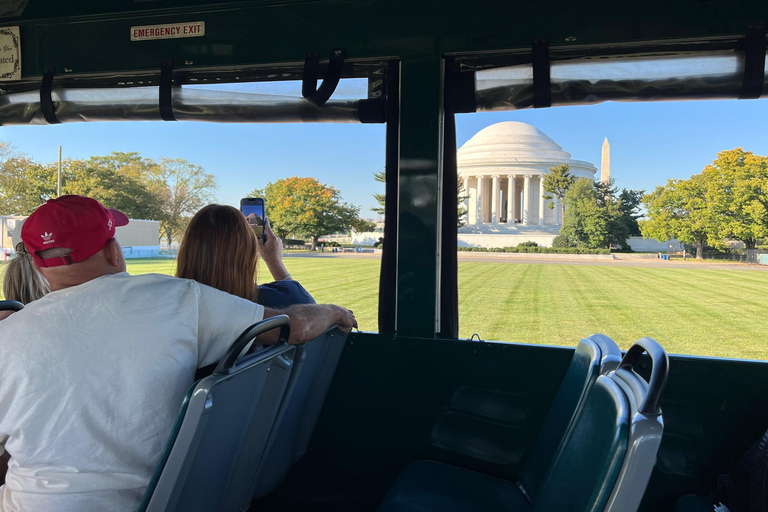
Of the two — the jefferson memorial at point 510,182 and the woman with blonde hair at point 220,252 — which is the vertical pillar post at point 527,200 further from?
the woman with blonde hair at point 220,252

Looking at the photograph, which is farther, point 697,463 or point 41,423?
point 697,463

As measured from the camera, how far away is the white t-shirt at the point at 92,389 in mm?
1130

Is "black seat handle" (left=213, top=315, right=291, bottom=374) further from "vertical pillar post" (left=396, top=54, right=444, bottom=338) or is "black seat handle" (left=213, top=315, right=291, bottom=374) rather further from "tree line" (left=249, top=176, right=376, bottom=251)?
"tree line" (left=249, top=176, right=376, bottom=251)

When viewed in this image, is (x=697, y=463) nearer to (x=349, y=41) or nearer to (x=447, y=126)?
(x=447, y=126)

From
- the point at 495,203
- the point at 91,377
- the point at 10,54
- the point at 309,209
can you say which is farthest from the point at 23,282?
the point at 495,203

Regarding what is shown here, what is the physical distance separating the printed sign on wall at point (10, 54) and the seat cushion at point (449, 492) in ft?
9.20

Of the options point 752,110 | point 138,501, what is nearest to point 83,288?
point 138,501

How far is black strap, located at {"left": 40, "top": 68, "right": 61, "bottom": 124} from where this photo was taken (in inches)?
110

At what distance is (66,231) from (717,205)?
10.2 ft

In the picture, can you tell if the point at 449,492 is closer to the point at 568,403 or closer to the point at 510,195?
the point at 568,403

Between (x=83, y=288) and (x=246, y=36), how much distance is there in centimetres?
171

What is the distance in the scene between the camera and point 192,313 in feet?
4.05

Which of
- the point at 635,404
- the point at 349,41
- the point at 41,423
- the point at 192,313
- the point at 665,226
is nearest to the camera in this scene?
the point at 635,404

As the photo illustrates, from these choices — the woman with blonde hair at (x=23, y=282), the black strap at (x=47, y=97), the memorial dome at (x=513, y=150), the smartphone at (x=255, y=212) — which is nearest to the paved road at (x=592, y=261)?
the smartphone at (x=255, y=212)
